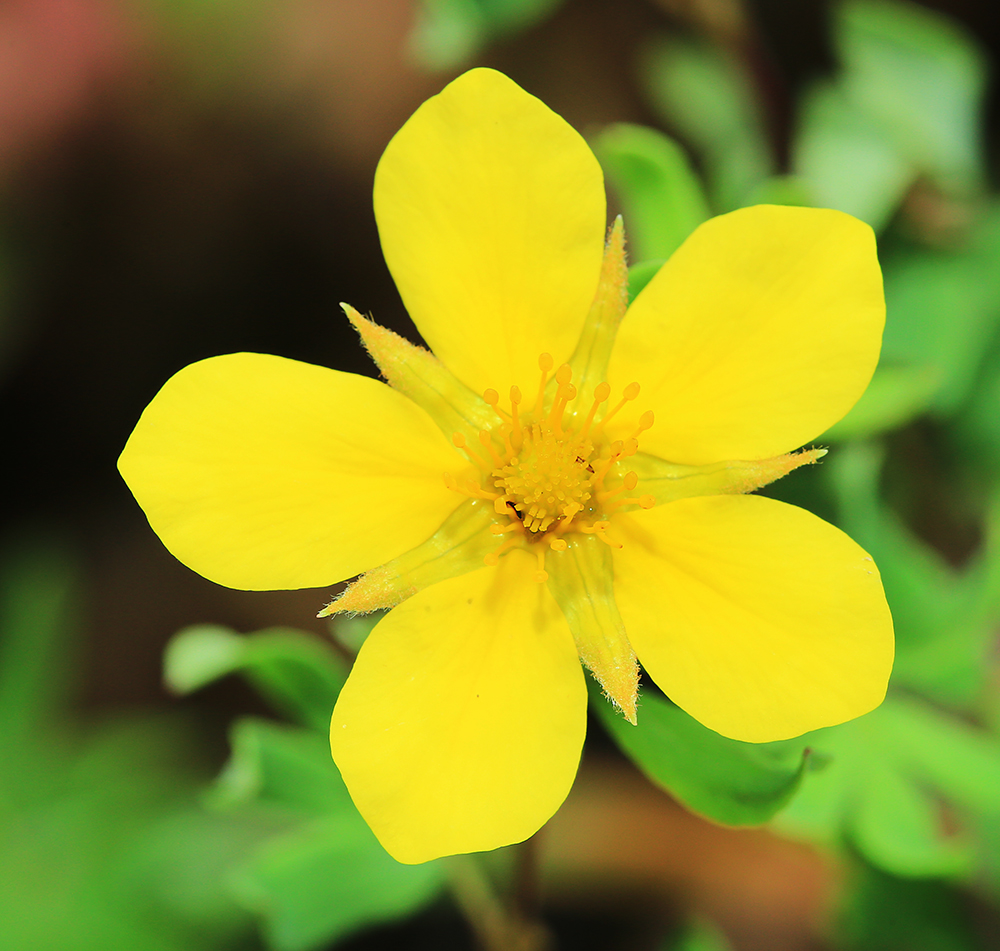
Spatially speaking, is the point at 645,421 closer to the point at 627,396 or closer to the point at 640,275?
the point at 627,396

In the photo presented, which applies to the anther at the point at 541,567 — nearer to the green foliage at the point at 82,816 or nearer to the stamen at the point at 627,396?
the stamen at the point at 627,396

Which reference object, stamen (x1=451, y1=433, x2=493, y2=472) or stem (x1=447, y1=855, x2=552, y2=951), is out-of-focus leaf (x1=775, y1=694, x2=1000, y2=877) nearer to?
stem (x1=447, y1=855, x2=552, y2=951)

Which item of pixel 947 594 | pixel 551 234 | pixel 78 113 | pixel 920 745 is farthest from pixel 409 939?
pixel 78 113

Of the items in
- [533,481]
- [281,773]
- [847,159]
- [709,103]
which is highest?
[533,481]

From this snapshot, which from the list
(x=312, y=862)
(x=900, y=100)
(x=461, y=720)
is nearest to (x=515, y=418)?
(x=461, y=720)

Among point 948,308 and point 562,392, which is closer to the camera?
point 562,392

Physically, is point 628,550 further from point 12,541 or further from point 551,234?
point 12,541

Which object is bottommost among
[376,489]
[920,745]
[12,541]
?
[920,745]
